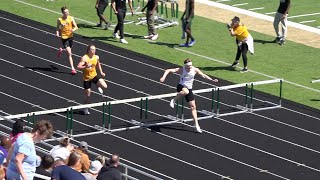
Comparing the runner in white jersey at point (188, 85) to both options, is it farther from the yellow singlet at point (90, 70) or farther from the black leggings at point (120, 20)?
the black leggings at point (120, 20)

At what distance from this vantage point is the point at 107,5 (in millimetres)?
39562

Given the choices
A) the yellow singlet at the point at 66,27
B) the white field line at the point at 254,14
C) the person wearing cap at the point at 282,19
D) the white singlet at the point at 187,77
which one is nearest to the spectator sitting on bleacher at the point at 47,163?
the white singlet at the point at 187,77

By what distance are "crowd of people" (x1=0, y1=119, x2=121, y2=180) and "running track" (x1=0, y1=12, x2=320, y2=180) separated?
235 inches

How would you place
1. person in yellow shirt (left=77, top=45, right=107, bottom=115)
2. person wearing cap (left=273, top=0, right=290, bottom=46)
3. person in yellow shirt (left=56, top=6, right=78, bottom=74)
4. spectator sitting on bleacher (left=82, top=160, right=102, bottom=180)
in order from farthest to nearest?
person wearing cap (left=273, top=0, right=290, bottom=46), person in yellow shirt (left=56, top=6, right=78, bottom=74), person in yellow shirt (left=77, top=45, right=107, bottom=115), spectator sitting on bleacher (left=82, top=160, right=102, bottom=180)

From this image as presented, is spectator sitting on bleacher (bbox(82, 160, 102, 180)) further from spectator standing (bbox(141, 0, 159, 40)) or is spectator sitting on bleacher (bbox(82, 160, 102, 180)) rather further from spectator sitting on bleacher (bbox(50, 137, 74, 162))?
spectator standing (bbox(141, 0, 159, 40))

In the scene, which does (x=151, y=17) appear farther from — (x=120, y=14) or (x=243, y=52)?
(x=243, y=52)

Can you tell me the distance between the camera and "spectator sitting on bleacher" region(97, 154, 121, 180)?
20.2 meters

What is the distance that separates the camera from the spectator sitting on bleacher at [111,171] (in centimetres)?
2025

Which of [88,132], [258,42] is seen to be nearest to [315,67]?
[258,42]

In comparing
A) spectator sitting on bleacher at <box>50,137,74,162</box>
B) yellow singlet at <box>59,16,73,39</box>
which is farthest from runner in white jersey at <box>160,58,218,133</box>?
spectator sitting on bleacher at <box>50,137,74,162</box>

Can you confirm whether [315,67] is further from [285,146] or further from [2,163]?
[2,163]

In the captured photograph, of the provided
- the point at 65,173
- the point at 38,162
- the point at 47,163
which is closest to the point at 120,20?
the point at 38,162

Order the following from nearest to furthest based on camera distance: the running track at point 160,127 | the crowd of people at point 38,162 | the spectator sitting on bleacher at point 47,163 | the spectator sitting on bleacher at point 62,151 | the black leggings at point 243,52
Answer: the crowd of people at point 38,162, the spectator sitting on bleacher at point 47,163, the spectator sitting on bleacher at point 62,151, the running track at point 160,127, the black leggings at point 243,52

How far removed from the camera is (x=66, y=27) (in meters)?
34.3
